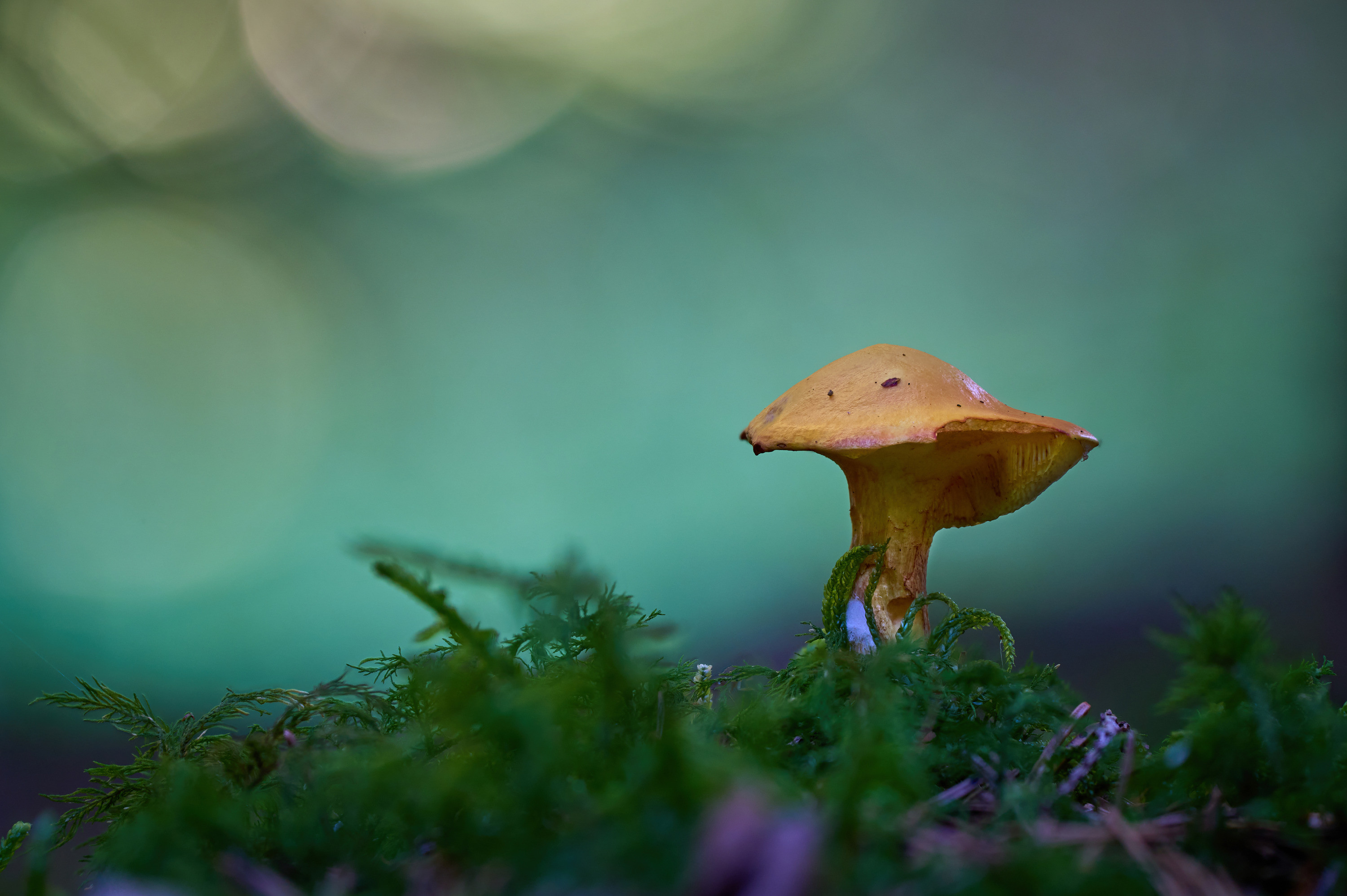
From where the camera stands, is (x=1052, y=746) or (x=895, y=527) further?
(x=895, y=527)

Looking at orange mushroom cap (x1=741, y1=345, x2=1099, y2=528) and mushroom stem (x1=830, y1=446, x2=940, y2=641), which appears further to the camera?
mushroom stem (x1=830, y1=446, x2=940, y2=641)

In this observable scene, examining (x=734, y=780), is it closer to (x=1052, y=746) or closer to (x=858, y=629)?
(x=1052, y=746)

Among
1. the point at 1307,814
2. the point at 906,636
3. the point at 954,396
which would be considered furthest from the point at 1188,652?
the point at 954,396

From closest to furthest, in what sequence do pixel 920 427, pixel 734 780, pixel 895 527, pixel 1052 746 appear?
pixel 734 780, pixel 1052 746, pixel 920 427, pixel 895 527

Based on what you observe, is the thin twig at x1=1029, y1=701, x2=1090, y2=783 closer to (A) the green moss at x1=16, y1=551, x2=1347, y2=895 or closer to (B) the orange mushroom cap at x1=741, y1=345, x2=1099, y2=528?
(A) the green moss at x1=16, y1=551, x2=1347, y2=895

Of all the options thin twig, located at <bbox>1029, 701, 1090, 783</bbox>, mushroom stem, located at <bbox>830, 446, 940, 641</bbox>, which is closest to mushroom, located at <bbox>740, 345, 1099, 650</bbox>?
mushroom stem, located at <bbox>830, 446, 940, 641</bbox>

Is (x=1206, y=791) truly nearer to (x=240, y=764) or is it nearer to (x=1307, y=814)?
(x=1307, y=814)

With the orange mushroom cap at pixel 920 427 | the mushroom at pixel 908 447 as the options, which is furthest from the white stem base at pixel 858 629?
the orange mushroom cap at pixel 920 427

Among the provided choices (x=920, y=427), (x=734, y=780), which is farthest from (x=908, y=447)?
(x=734, y=780)

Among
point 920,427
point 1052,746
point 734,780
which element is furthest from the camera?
point 920,427
